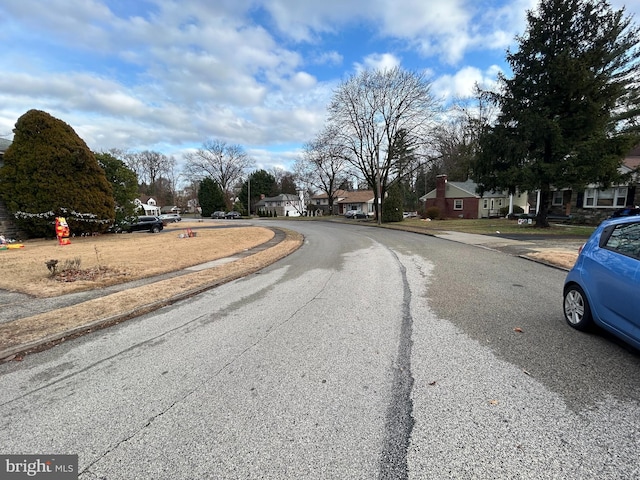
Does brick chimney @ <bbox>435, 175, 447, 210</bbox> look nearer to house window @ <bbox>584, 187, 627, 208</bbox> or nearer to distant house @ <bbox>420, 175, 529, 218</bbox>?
→ distant house @ <bbox>420, 175, 529, 218</bbox>

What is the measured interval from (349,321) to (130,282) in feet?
20.0

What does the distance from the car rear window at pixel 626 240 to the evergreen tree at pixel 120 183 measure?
25.6 m

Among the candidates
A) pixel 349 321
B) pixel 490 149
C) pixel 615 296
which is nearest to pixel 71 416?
pixel 349 321

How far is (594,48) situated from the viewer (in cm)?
1723

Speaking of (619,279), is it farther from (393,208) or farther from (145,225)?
(393,208)

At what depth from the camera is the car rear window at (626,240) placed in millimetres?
3442

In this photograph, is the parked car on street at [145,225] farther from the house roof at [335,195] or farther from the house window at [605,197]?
the house roof at [335,195]

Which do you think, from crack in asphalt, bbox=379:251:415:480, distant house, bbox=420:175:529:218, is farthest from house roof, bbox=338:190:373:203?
crack in asphalt, bbox=379:251:415:480

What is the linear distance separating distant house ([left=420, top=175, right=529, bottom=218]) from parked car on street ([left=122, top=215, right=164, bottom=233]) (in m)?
30.7

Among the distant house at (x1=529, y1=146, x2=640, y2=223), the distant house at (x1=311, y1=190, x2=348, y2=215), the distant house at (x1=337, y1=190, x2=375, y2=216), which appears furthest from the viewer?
the distant house at (x1=311, y1=190, x2=348, y2=215)

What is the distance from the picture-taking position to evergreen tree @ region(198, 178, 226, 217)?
232ft

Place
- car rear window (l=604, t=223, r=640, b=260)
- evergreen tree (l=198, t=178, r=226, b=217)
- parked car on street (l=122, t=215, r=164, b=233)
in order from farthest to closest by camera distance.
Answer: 1. evergreen tree (l=198, t=178, r=226, b=217)
2. parked car on street (l=122, t=215, r=164, b=233)
3. car rear window (l=604, t=223, r=640, b=260)

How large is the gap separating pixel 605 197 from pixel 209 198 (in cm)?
6650

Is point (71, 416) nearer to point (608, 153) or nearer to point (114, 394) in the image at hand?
point (114, 394)
